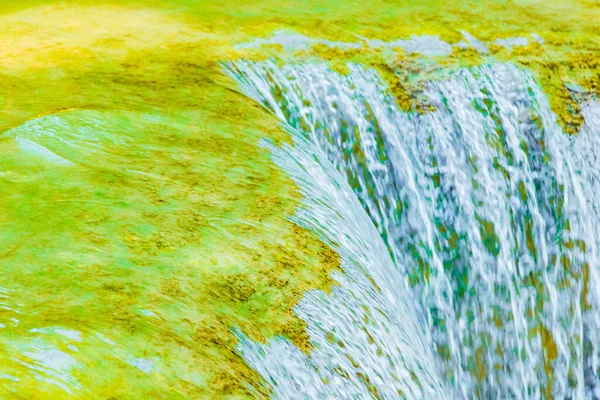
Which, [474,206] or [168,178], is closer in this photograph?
[168,178]

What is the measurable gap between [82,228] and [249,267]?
924 mm

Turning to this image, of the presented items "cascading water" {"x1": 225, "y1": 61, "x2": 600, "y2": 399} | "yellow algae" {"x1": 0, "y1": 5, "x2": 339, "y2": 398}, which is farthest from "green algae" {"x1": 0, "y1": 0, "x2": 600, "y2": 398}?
"cascading water" {"x1": 225, "y1": 61, "x2": 600, "y2": 399}

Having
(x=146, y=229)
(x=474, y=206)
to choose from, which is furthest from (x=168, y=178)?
(x=474, y=206)

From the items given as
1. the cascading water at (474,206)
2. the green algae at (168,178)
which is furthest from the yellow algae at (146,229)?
the cascading water at (474,206)

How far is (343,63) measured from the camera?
21.9 feet

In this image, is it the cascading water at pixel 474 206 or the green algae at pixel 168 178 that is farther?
the cascading water at pixel 474 206

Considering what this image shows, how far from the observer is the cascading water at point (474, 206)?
19.7 ft

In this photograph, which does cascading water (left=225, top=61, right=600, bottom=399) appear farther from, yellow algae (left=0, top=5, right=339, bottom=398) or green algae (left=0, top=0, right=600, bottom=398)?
yellow algae (left=0, top=5, right=339, bottom=398)

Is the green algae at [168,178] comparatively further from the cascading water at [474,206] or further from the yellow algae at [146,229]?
the cascading water at [474,206]

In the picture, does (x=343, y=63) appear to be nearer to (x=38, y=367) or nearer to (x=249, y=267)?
(x=249, y=267)

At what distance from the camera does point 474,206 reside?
20.7 feet

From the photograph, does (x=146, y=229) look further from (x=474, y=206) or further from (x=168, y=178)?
(x=474, y=206)

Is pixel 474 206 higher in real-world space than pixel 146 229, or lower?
lower

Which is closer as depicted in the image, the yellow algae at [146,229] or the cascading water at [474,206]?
the yellow algae at [146,229]
